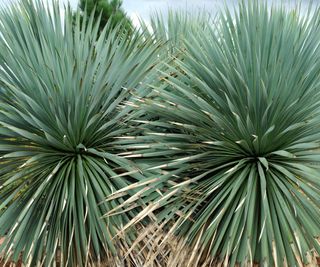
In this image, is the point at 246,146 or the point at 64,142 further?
the point at 64,142

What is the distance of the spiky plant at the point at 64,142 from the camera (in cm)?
465

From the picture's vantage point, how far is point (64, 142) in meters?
4.73

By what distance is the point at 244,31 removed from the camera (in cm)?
458

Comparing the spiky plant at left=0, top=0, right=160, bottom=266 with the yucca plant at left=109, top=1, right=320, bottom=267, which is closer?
the yucca plant at left=109, top=1, right=320, bottom=267

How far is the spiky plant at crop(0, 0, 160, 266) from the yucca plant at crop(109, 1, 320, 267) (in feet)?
1.34

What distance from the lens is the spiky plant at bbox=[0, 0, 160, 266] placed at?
4648 mm

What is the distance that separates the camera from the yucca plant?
4223mm

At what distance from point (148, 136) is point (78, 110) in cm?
74

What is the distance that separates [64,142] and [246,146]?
5.68 ft

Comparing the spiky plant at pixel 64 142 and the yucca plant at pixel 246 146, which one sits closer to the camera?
the yucca plant at pixel 246 146

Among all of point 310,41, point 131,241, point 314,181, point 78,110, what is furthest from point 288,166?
point 78,110

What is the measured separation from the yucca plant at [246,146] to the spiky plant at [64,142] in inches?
16.1

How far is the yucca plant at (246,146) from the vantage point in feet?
13.9

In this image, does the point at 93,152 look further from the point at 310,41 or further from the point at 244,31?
the point at 310,41
